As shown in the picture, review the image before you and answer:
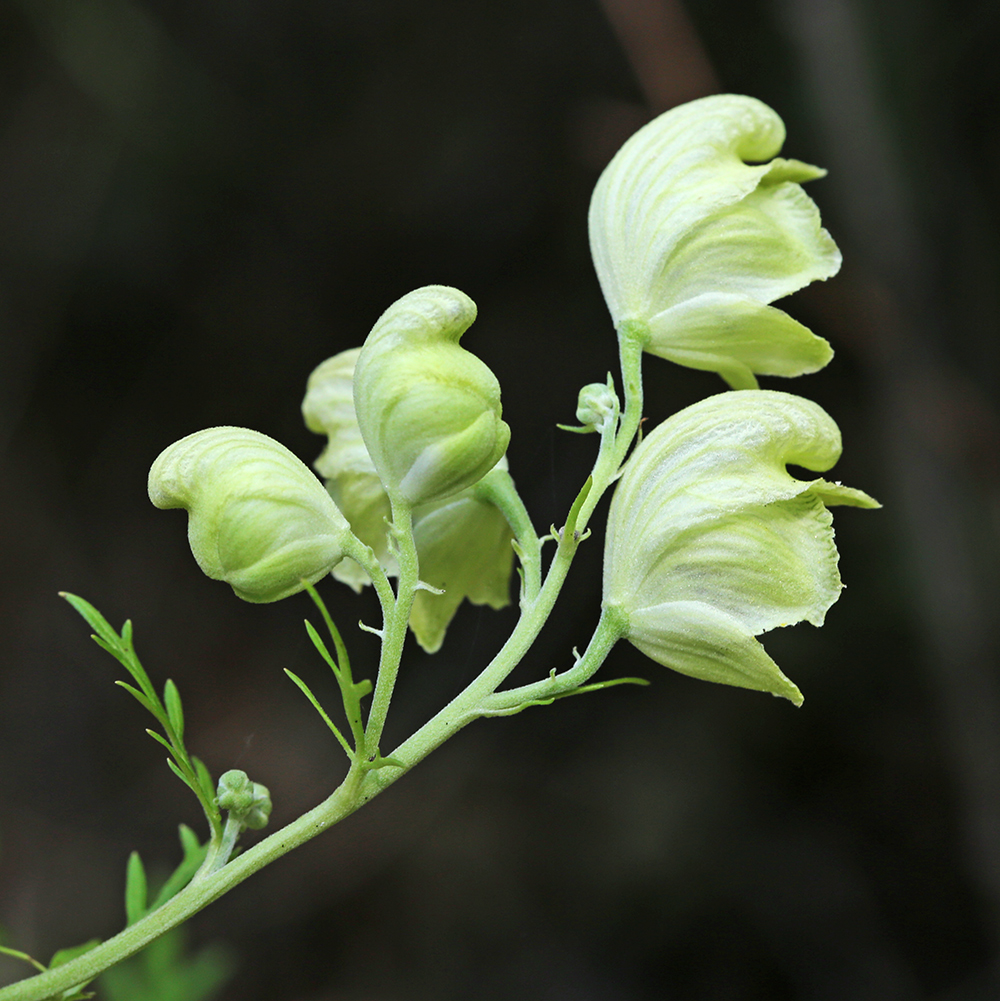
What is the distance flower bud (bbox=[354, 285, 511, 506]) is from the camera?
584 mm

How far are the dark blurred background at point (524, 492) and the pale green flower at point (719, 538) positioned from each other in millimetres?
1550

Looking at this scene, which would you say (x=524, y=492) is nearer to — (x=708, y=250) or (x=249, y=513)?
(x=708, y=250)

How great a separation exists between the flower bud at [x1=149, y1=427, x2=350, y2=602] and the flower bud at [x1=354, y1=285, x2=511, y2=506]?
54 millimetres

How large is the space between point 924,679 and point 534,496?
3.29 ft

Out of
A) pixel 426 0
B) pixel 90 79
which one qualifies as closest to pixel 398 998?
pixel 90 79

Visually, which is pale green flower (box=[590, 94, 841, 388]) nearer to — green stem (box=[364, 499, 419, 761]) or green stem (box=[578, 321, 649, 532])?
green stem (box=[578, 321, 649, 532])

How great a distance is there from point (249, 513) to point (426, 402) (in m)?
0.13

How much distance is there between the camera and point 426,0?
2504 mm

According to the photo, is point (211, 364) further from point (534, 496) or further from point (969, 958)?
point (969, 958)

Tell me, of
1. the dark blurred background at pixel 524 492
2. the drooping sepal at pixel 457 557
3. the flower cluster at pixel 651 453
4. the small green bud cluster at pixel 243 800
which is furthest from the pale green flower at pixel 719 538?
the dark blurred background at pixel 524 492

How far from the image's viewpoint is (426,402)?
58 centimetres

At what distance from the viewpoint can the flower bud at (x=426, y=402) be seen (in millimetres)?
584

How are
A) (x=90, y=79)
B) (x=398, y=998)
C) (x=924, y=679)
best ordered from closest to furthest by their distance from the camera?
(x=90, y=79)
(x=924, y=679)
(x=398, y=998)

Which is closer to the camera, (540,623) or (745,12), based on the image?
(540,623)
